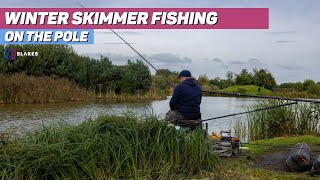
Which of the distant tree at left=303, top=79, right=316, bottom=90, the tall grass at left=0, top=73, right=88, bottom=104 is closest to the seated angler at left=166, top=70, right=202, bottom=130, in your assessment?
the tall grass at left=0, top=73, right=88, bottom=104

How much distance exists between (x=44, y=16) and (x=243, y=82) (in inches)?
821

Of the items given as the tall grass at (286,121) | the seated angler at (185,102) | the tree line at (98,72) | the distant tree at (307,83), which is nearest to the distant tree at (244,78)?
the tree line at (98,72)

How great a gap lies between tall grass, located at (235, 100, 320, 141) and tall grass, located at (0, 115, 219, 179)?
274 inches

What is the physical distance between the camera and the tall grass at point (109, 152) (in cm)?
436

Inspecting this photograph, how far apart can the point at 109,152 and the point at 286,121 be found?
8561mm

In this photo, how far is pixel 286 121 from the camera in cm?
1215

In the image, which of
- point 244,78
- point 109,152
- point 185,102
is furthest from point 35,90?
point 109,152

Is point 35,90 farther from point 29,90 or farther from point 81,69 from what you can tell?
point 81,69

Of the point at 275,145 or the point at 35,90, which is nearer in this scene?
the point at 275,145

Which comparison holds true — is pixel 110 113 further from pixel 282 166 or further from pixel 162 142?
pixel 282 166

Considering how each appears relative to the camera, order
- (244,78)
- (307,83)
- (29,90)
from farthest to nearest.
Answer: (244,78)
(307,83)
(29,90)

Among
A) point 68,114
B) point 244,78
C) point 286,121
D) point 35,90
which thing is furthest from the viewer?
point 244,78

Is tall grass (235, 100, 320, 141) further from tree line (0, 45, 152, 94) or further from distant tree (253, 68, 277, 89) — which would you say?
tree line (0, 45, 152, 94)

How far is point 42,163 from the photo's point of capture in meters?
4.31
